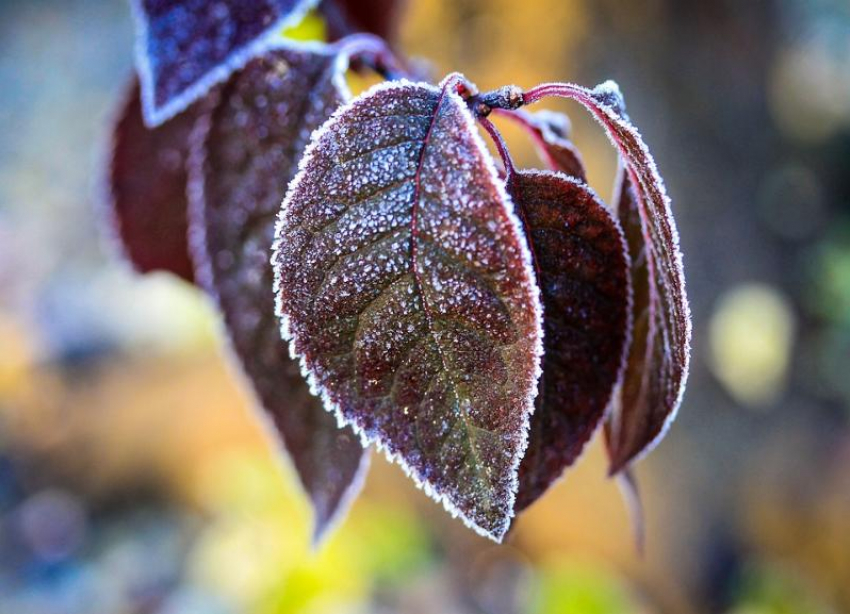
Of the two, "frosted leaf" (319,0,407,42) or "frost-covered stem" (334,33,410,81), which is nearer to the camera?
"frost-covered stem" (334,33,410,81)

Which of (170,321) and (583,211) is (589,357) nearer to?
(583,211)

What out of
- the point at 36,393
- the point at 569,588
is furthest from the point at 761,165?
the point at 36,393

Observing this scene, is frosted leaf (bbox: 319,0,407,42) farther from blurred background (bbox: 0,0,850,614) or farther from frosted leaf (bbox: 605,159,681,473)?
blurred background (bbox: 0,0,850,614)

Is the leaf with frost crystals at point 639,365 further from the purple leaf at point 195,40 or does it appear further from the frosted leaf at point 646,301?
the purple leaf at point 195,40

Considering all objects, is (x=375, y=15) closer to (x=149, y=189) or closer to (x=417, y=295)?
(x=149, y=189)

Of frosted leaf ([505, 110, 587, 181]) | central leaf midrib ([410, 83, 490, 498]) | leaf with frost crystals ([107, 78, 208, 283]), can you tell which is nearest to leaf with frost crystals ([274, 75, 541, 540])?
central leaf midrib ([410, 83, 490, 498])

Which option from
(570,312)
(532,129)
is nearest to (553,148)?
(532,129)

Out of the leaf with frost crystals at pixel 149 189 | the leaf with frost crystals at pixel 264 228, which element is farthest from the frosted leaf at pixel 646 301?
the leaf with frost crystals at pixel 149 189
